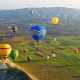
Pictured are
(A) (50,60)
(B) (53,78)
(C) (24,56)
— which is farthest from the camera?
(C) (24,56)

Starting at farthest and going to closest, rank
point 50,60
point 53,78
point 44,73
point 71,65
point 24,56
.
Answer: point 24,56 → point 50,60 → point 71,65 → point 44,73 → point 53,78

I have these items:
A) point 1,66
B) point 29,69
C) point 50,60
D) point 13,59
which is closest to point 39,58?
point 50,60

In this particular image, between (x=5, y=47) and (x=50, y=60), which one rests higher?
(x=5, y=47)

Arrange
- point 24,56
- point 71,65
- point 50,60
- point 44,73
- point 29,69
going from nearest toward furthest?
point 44,73 → point 29,69 → point 71,65 → point 50,60 → point 24,56

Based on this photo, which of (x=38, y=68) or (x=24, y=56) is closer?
(x=38, y=68)

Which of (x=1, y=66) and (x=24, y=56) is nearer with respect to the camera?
(x=1, y=66)

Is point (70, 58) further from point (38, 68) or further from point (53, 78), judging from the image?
point (53, 78)

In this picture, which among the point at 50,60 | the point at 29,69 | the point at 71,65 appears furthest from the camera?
the point at 50,60

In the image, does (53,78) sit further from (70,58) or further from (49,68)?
(70,58)

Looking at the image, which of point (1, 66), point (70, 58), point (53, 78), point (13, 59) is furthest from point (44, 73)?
point (70, 58)
